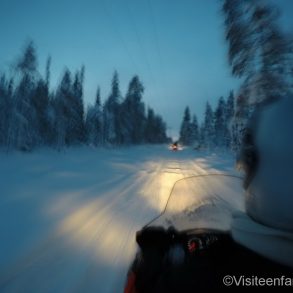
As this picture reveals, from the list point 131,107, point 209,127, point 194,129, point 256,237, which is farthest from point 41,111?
point 194,129

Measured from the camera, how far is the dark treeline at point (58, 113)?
2365 cm

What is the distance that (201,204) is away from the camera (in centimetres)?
281

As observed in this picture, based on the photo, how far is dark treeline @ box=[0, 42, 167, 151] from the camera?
931 inches

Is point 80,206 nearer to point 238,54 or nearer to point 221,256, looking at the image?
point 221,256

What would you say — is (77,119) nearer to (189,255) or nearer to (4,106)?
(4,106)

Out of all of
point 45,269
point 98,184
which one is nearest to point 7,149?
point 98,184

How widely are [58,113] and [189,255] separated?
32.7 metres

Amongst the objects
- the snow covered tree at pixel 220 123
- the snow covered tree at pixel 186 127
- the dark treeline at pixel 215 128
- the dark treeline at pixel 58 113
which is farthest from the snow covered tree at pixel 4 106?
the snow covered tree at pixel 186 127

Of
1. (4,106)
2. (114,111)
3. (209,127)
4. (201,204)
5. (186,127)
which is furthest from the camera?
(186,127)

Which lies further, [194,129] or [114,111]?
[194,129]

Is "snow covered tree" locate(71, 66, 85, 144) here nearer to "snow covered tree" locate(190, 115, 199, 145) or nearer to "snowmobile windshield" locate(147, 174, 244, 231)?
"snowmobile windshield" locate(147, 174, 244, 231)

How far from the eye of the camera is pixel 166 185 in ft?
35.6

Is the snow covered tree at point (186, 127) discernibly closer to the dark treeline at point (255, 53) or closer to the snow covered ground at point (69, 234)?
the dark treeline at point (255, 53)

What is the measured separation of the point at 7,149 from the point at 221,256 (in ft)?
75.2
